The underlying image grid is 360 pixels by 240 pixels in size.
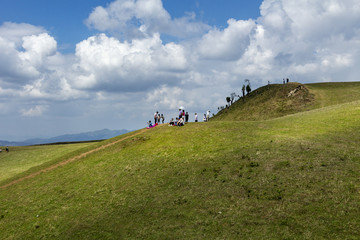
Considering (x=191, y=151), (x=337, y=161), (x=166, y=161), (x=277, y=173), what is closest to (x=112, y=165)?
(x=166, y=161)

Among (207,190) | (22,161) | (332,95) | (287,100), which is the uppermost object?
(287,100)

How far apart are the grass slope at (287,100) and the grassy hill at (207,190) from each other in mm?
69139

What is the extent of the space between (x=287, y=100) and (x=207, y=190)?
109883mm

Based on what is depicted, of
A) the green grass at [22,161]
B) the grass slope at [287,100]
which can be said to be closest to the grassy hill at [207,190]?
the green grass at [22,161]

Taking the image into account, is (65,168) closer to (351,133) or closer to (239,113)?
(351,133)

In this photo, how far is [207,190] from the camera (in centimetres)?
2394

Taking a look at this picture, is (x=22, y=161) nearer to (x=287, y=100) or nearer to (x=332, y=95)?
(x=287, y=100)

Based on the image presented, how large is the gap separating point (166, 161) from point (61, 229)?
14457 millimetres

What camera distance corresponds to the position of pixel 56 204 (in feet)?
90.8

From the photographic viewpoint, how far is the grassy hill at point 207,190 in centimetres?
1828

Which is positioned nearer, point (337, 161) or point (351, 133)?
point (337, 161)

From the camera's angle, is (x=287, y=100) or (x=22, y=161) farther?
(x=287, y=100)

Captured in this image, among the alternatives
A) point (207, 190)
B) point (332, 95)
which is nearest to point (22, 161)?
point (207, 190)

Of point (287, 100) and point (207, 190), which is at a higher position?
point (287, 100)
